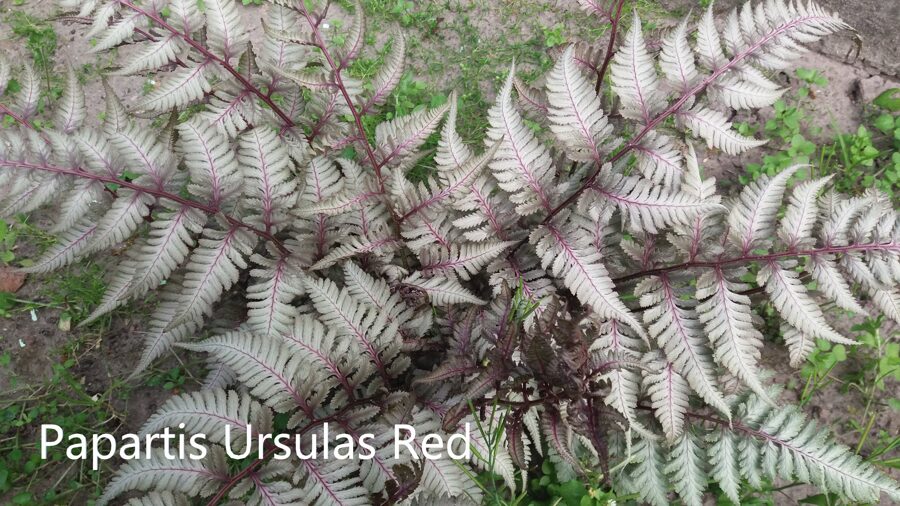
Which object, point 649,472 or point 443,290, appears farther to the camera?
point 649,472

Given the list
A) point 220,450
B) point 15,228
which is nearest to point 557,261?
→ point 220,450

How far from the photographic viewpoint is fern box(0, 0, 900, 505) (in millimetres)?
1863

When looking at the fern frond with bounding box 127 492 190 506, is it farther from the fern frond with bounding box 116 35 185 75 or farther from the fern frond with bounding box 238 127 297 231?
the fern frond with bounding box 116 35 185 75

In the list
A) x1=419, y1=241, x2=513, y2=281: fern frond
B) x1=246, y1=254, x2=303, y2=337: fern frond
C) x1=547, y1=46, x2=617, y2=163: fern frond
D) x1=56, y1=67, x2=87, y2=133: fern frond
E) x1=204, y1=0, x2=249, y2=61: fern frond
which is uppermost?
x1=56, y1=67, x2=87, y2=133: fern frond

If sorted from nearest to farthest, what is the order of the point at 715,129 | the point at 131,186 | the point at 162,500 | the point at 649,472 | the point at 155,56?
the point at 162,500 < the point at 131,186 < the point at 155,56 < the point at 715,129 < the point at 649,472

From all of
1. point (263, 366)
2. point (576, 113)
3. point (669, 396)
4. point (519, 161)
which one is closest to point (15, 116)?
point (263, 366)

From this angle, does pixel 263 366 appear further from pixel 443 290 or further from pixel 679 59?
pixel 679 59

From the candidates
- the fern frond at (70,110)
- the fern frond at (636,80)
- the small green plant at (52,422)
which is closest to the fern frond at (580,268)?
the fern frond at (636,80)

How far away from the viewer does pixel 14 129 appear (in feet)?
6.15

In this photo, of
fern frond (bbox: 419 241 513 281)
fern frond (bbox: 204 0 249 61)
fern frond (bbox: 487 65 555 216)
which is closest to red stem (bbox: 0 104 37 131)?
fern frond (bbox: 204 0 249 61)

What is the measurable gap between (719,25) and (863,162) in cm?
102

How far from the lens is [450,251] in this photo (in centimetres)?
218

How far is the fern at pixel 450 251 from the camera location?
1.86 meters

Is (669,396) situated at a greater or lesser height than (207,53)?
lesser
